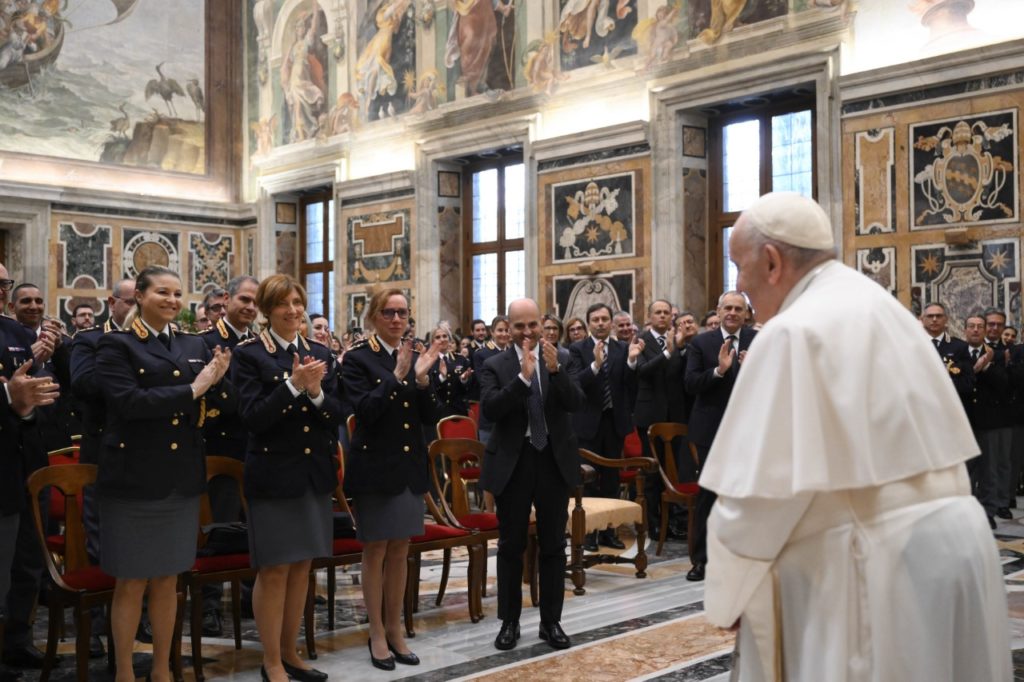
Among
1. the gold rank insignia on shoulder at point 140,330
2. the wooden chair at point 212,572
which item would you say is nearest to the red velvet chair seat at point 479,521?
the wooden chair at point 212,572

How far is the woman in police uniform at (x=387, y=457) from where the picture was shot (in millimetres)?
5355

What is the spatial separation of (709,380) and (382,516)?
2852 millimetres

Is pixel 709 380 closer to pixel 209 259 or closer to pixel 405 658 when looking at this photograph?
pixel 405 658

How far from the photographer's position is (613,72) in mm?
14453

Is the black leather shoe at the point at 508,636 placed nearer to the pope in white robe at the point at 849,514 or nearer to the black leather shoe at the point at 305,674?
the black leather shoe at the point at 305,674

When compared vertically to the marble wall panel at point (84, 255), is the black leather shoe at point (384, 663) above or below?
below

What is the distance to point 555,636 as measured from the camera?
5676 millimetres

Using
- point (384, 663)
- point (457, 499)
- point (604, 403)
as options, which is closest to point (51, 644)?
point (384, 663)

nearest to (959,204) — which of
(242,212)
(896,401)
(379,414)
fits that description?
(379,414)

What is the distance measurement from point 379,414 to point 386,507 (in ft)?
1.60

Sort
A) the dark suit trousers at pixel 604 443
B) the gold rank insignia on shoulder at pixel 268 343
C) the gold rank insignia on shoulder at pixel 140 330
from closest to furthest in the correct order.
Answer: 1. the gold rank insignia on shoulder at pixel 140 330
2. the gold rank insignia on shoulder at pixel 268 343
3. the dark suit trousers at pixel 604 443

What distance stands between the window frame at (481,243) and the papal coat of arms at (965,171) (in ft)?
21.5

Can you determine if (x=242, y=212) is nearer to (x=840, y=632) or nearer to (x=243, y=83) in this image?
(x=243, y=83)

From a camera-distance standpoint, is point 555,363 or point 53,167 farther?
point 53,167
